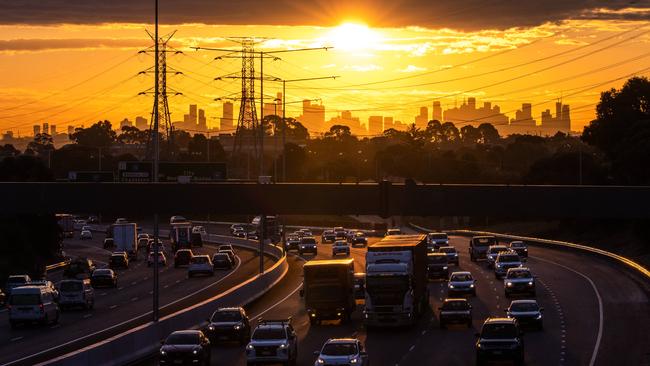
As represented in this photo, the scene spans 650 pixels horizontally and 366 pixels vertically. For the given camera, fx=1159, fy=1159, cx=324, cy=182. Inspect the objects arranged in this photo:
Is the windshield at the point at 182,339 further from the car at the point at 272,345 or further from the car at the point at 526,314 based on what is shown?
the car at the point at 526,314

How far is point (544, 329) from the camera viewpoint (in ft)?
169

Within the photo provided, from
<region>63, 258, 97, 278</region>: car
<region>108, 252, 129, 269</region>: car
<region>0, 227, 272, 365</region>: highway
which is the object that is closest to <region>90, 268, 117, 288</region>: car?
Result: <region>0, 227, 272, 365</region>: highway

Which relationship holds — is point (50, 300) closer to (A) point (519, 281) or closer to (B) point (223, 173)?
(A) point (519, 281)

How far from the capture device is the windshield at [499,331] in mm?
39562

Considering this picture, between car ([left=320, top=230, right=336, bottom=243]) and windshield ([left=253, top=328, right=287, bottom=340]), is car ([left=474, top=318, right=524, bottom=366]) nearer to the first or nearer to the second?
windshield ([left=253, top=328, right=287, bottom=340])

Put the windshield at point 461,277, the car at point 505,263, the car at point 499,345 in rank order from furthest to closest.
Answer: the car at point 505,263 < the windshield at point 461,277 < the car at point 499,345

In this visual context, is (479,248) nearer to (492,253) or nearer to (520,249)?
(520,249)

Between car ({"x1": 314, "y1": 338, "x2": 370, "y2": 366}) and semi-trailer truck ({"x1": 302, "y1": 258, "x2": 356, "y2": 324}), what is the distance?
1854 centimetres

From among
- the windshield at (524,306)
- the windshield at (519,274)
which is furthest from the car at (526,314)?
the windshield at (519,274)

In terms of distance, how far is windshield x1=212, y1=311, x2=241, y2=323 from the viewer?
47.2 m

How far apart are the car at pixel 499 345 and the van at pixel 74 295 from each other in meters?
32.4

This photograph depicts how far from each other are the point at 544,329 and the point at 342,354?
1884 cm

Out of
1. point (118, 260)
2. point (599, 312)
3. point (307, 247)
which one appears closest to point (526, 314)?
point (599, 312)

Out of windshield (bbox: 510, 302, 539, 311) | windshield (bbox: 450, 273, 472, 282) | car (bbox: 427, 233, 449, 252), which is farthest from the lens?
car (bbox: 427, 233, 449, 252)
